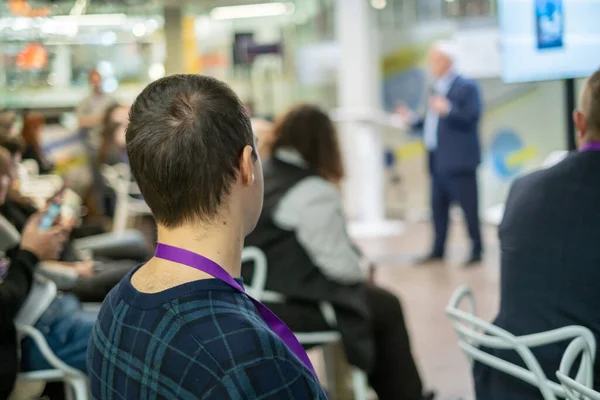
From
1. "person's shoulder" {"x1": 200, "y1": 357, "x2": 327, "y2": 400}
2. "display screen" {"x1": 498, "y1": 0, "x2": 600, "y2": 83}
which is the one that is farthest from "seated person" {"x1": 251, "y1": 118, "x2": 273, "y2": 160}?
"person's shoulder" {"x1": 200, "y1": 357, "x2": 327, "y2": 400}

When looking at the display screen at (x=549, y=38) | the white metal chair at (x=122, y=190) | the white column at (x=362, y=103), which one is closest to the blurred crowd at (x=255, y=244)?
the display screen at (x=549, y=38)

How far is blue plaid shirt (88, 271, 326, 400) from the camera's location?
1.02 metres

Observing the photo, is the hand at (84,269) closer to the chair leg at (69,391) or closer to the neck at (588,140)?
the chair leg at (69,391)

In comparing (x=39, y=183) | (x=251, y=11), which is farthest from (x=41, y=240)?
(x=251, y=11)

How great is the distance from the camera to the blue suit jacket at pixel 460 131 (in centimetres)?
603

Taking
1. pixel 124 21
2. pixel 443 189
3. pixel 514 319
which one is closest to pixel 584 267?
pixel 514 319

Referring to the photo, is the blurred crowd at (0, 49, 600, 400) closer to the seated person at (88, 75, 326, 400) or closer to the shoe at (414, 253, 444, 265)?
the seated person at (88, 75, 326, 400)

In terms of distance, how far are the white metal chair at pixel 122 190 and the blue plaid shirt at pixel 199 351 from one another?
5.37m

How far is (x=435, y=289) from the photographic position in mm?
5383

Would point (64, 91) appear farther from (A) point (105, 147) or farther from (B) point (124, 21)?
(A) point (105, 147)

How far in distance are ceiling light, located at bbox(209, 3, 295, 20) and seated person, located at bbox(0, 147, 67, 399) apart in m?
9.24

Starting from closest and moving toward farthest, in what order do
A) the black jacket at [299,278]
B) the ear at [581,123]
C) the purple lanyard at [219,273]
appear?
the purple lanyard at [219,273] < the ear at [581,123] < the black jacket at [299,278]

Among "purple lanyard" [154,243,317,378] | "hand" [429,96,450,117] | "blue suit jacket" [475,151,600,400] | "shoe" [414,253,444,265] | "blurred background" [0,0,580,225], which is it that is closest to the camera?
"purple lanyard" [154,243,317,378]

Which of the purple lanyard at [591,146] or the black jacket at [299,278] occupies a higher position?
the purple lanyard at [591,146]
